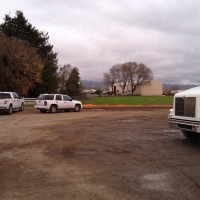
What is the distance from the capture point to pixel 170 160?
10000mm

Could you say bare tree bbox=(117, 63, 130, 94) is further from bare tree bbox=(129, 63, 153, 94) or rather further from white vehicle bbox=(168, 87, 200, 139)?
white vehicle bbox=(168, 87, 200, 139)

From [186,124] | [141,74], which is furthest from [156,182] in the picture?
[141,74]

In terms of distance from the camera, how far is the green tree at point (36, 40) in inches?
2217

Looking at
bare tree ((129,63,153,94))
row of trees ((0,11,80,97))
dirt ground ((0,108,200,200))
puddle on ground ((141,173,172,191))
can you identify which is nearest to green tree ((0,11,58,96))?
row of trees ((0,11,80,97))

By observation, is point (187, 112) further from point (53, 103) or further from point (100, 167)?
point (53, 103)

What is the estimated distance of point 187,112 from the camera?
41.1 feet

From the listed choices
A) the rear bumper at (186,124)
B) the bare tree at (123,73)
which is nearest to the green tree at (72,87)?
the rear bumper at (186,124)

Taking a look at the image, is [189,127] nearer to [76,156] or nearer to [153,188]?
[76,156]

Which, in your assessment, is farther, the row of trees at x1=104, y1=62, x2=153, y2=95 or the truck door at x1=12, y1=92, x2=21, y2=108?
the row of trees at x1=104, y1=62, x2=153, y2=95

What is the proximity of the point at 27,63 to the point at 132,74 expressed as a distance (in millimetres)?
98757

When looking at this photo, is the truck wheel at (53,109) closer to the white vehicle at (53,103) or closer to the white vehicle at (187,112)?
the white vehicle at (53,103)

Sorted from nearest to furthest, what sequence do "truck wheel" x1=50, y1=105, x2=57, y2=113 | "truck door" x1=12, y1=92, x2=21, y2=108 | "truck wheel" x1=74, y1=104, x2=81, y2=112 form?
"truck door" x1=12, y1=92, x2=21, y2=108
"truck wheel" x1=50, y1=105, x2=57, y2=113
"truck wheel" x1=74, y1=104, x2=81, y2=112

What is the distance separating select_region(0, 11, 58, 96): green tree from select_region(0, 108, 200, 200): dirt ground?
141ft

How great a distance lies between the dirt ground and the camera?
6984 mm
